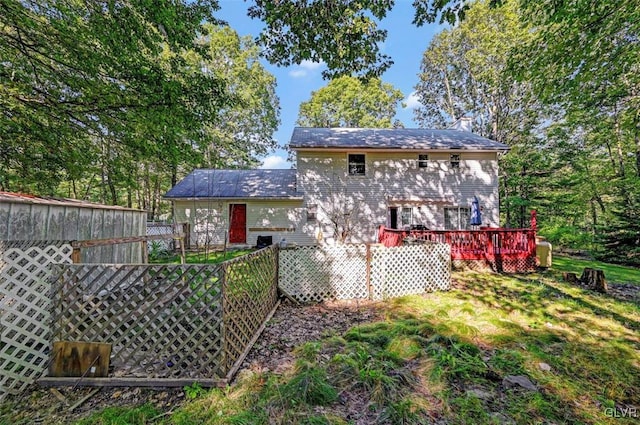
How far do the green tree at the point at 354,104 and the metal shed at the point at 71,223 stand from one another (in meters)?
21.8

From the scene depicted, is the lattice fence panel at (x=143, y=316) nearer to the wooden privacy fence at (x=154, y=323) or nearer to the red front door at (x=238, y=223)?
the wooden privacy fence at (x=154, y=323)

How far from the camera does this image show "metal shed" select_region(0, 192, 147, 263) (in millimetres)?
3486

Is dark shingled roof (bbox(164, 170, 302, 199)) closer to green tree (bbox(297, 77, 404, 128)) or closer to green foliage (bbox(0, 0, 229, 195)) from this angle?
green foliage (bbox(0, 0, 229, 195))

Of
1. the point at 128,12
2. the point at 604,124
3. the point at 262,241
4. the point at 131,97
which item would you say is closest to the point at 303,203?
the point at 262,241

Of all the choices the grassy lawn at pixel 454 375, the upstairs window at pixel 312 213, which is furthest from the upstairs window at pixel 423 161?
the grassy lawn at pixel 454 375

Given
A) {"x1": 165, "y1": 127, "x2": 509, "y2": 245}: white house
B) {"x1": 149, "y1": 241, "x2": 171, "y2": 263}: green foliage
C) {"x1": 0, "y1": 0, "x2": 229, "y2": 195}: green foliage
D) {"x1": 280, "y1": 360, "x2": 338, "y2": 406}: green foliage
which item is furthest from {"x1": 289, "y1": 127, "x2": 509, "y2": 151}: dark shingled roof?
{"x1": 280, "y1": 360, "x2": 338, "y2": 406}: green foliage

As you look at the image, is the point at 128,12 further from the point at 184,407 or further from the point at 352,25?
the point at 184,407

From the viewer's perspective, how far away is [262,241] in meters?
12.6

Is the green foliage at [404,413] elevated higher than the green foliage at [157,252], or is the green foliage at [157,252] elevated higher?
the green foliage at [157,252]

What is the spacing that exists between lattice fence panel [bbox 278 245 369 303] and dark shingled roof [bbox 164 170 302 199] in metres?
7.64

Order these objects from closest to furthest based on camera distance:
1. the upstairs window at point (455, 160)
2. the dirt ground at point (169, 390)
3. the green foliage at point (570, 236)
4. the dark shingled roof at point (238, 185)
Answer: the dirt ground at point (169, 390), the green foliage at point (570, 236), the dark shingled roof at point (238, 185), the upstairs window at point (455, 160)

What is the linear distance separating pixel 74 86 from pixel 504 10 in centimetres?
2300

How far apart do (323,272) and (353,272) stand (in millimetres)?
670

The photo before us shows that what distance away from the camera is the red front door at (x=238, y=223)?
44.1 feet
